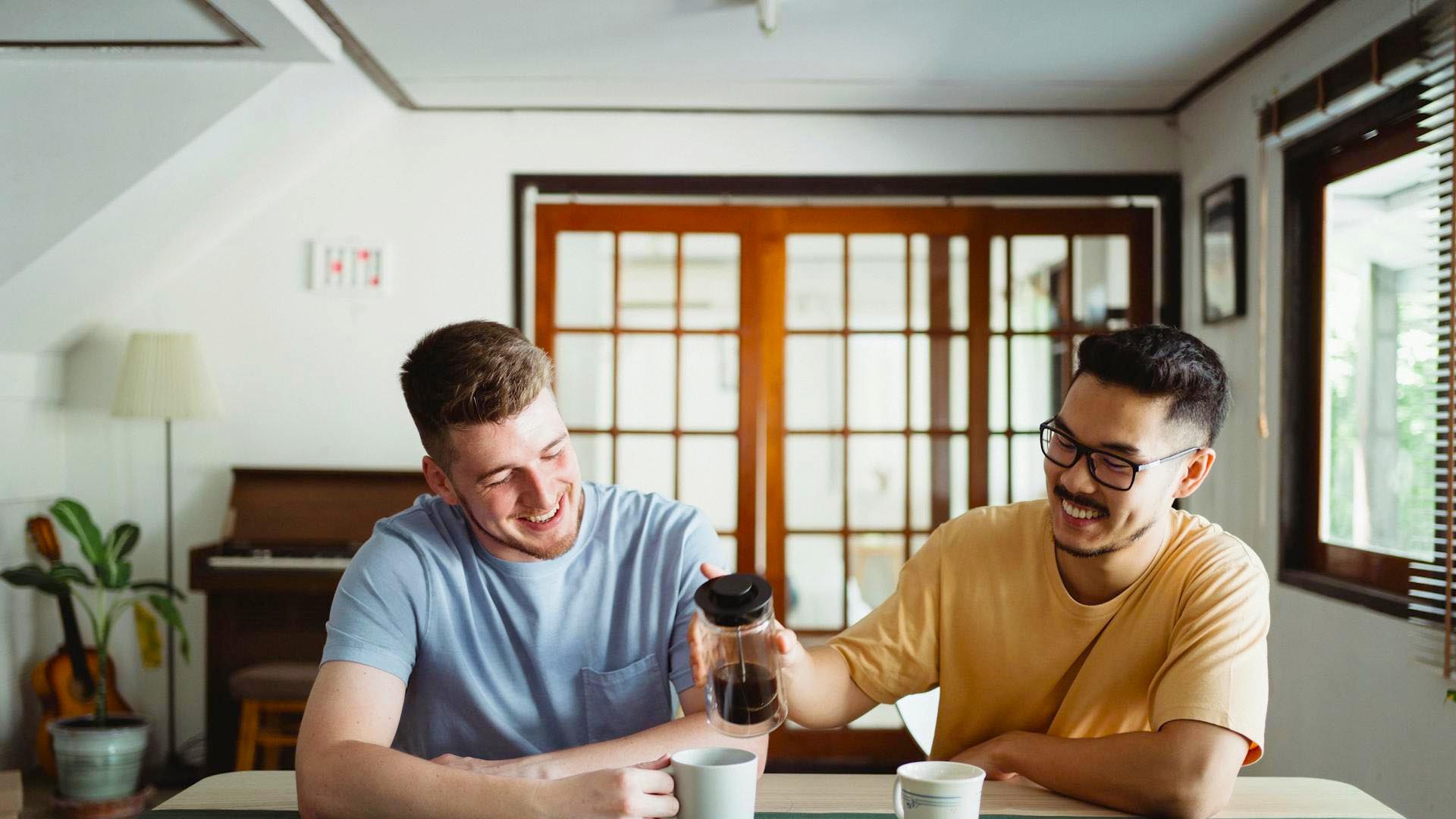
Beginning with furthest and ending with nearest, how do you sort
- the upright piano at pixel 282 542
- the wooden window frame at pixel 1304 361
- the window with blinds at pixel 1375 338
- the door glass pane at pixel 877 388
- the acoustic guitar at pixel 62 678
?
the door glass pane at pixel 877 388 → the upright piano at pixel 282 542 → the acoustic guitar at pixel 62 678 → the wooden window frame at pixel 1304 361 → the window with blinds at pixel 1375 338

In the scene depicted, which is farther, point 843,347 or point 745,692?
point 843,347

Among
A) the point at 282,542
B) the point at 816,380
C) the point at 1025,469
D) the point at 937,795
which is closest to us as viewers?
the point at 937,795

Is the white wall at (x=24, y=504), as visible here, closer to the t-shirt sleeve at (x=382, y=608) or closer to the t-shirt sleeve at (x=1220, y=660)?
the t-shirt sleeve at (x=382, y=608)

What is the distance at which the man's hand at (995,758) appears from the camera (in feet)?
4.93

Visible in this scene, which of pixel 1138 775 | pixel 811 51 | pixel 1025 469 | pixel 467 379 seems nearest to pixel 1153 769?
pixel 1138 775

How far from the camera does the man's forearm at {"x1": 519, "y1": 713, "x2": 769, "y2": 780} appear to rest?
1341mm

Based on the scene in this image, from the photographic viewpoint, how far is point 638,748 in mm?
1403

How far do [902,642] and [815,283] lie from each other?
644 centimetres

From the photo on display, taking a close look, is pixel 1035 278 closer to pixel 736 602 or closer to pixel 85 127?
pixel 85 127

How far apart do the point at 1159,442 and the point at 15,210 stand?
337cm

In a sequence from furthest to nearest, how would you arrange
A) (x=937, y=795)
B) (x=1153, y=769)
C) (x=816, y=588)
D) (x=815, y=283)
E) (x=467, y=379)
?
(x=815, y=283), (x=816, y=588), (x=467, y=379), (x=1153, y=769), (x=937, y=795)

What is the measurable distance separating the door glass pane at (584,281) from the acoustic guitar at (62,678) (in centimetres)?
188

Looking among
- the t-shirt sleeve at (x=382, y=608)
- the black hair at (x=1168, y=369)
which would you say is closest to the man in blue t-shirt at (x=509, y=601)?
the t-shirt sleeve at (x=382, y=608)

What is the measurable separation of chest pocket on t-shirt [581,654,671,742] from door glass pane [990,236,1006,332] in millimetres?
2914
